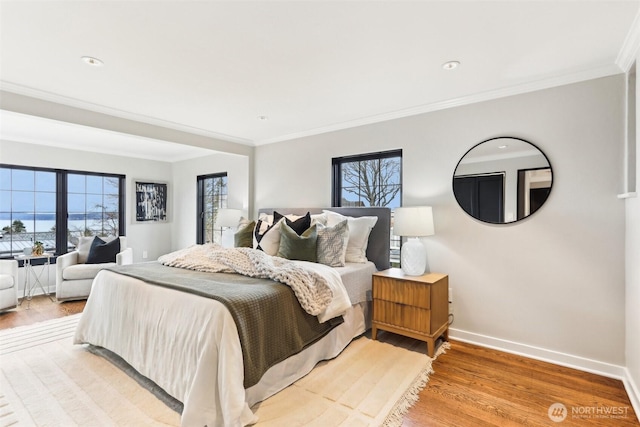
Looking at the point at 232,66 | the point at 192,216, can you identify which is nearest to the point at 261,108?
the point at 232,66

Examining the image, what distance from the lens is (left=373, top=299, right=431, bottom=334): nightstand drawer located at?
8.77ft

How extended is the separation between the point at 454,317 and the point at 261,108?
293 centimetres

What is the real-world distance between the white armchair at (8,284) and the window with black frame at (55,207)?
99cm

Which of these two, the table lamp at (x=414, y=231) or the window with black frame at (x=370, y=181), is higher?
the window with black frame at (x=370, y=181)

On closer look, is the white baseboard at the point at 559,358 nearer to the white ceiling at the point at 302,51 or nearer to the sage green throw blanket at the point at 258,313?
the sage green throw blanket at the point at 258,313

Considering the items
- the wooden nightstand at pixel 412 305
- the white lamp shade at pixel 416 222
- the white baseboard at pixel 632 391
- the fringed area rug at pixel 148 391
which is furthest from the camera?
the white lamp shade at pixel 416 222

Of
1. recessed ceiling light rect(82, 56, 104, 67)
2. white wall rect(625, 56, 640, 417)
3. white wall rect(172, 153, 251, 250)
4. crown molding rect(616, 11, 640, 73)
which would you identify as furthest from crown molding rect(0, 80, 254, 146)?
white wall rect(625, 56, 640, 417)

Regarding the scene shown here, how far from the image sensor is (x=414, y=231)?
2912mm

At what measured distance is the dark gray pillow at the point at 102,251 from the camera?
4633 millimetres

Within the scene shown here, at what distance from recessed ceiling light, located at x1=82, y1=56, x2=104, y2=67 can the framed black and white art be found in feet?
13.1

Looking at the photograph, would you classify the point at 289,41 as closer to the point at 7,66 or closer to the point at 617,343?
the point at 7,66

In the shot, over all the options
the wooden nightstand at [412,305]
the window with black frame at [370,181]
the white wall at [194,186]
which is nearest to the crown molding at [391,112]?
the window with black frame at [370,181]

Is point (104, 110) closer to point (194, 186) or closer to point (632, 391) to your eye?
point (194, 186)

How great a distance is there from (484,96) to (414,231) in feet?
4.65
